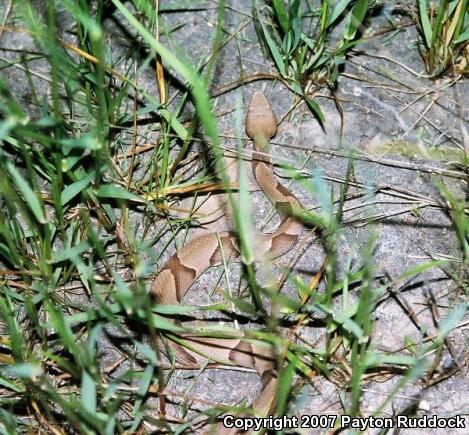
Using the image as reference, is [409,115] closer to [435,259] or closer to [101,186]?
[435,259]

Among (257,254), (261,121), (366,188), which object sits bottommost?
(257,254)

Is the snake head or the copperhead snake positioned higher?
the snake head

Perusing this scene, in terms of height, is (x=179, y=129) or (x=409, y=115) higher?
(x=179, y=129)

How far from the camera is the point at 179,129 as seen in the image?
297cm

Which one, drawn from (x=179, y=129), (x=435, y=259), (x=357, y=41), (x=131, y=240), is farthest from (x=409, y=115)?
(x=131, y=240)

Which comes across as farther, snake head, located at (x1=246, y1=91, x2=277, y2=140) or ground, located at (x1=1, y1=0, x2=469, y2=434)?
snake head, located at (x1=246, y1=91, x2=277, y2=140)

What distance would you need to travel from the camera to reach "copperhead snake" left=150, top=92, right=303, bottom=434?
103 inches

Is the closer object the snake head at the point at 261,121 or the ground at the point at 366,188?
the ground at the point at 366,188

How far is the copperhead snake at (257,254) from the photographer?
8.54ft

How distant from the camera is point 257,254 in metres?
2.91

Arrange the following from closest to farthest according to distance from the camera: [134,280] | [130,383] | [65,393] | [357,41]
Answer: [130,383] → [65,393] → [134,280] → [357,41]

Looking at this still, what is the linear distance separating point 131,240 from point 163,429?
78 cm

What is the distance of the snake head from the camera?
312 cm

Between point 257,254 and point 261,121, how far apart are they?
63 centimetres
